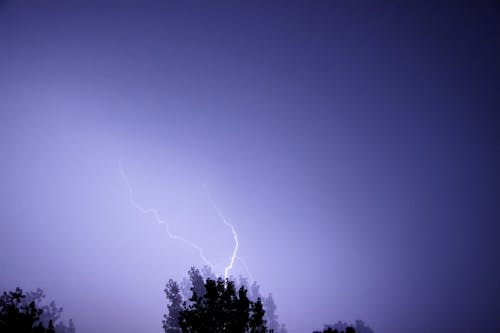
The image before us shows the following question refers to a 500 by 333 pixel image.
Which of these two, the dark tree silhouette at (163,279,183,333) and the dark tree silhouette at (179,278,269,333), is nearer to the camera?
the dark tree silhouette at (179,278,269,333)

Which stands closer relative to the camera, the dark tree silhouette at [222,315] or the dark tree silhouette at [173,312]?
the dark tree silhouette at [222,315]

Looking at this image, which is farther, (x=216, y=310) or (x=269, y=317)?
(x=269, y=317)

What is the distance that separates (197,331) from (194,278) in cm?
1894

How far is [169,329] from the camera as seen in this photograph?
27.7m

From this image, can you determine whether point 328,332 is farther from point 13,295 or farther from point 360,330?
point 360,330

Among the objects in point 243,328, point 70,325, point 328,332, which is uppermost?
point 70,325

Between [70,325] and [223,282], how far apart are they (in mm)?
45969

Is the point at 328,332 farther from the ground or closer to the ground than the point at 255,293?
closer to the ground

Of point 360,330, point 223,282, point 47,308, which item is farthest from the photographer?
point 360,330

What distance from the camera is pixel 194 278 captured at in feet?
99.2

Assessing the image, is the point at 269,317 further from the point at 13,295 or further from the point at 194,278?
the point at 13,295

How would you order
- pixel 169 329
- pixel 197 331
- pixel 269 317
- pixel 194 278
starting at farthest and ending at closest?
pixel 269 317
pixel 194 278
pixel 169 329
pixel 197 331

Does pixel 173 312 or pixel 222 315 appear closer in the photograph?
pixel 222 315

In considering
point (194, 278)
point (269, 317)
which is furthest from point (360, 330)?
point (194, 278)
